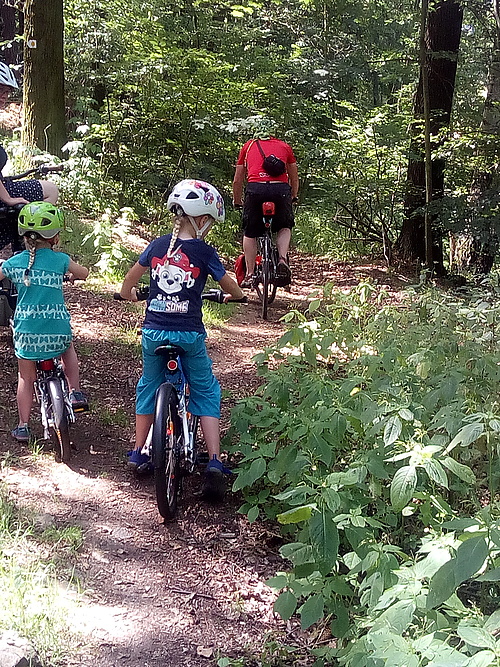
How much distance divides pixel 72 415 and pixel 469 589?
2.57 meters

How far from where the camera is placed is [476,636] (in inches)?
70.0

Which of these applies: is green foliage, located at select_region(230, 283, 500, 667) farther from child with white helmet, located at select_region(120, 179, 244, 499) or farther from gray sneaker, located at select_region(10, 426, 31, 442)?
gray sneaker, located at select_region(10, 426, 31, 442)

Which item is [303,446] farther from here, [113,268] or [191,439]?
[113,268]

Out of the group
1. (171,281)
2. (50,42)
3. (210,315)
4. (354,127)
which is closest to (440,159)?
(354,127)

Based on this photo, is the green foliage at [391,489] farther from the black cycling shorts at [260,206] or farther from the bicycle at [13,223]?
the black cycling shorts at [260,206]

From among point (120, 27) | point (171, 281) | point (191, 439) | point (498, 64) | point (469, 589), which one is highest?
point (120, 27)

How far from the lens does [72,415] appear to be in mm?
4426

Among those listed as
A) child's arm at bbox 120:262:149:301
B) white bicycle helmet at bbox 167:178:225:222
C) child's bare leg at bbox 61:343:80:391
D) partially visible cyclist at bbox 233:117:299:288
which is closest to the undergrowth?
child's bare leg at bbox 61:343:80:391

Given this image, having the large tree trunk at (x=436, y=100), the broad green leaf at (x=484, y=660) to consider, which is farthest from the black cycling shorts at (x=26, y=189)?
the large tree trunk at (x=436, y=100)

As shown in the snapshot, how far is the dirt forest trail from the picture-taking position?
307 cm

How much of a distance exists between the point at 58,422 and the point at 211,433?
93cm

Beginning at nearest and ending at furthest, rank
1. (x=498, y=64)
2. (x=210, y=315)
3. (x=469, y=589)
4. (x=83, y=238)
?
(x=469, y=589), (x=210, y=315), (x=83, y=238), (x=498, y=64)

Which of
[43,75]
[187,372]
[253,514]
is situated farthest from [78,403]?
[43,75]

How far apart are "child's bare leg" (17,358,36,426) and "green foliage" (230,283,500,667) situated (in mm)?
1354
